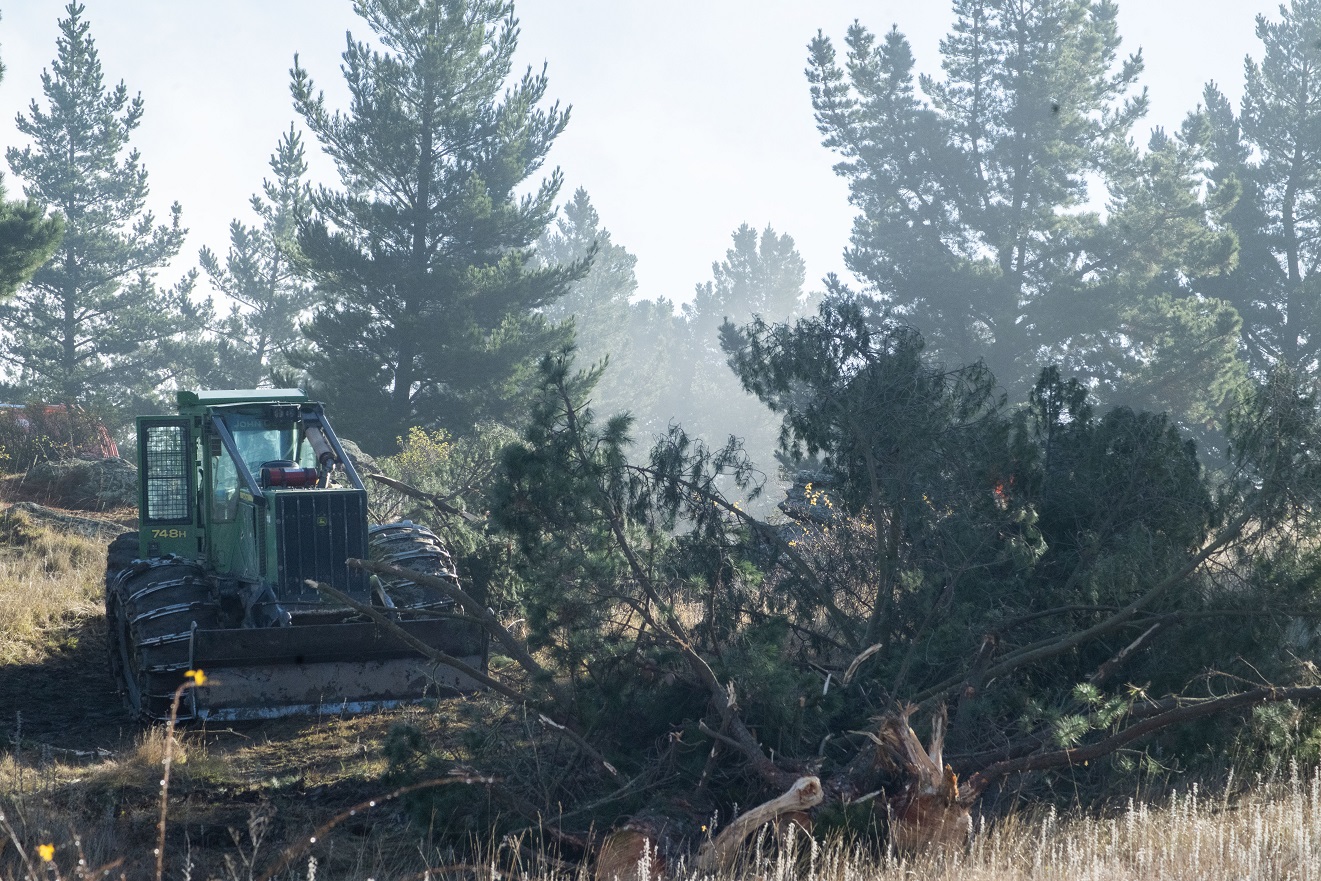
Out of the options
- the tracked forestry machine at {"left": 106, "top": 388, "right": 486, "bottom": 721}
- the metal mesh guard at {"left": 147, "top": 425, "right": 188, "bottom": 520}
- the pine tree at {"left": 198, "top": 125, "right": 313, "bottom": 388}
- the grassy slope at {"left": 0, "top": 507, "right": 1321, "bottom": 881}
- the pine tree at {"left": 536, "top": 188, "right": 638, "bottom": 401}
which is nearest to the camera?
the grassy slope at {"left": 0, "top": 507, "right": 1321, "bottom": 881}

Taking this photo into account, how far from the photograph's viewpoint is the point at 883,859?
5.32 m

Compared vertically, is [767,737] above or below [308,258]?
below

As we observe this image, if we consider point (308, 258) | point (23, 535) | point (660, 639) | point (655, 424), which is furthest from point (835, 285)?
point (655, 424)

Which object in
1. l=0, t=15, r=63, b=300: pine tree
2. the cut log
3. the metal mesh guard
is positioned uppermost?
l=0, t=15, r=63, b=300: pine tree

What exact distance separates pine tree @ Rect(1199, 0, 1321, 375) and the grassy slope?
2660 centimetres

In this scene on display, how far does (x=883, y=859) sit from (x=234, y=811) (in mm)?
3527

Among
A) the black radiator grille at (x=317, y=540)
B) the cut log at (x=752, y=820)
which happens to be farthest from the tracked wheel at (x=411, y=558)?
the cut log at (x=752, y=820)

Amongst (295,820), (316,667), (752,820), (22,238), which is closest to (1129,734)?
(752,820)

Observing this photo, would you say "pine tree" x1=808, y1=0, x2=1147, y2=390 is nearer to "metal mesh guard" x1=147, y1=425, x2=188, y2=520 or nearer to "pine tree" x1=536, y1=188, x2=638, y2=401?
"metal mesh guard" x1=147, y1=425, x2=188, y2=520

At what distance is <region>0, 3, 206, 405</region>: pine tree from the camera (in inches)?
1396

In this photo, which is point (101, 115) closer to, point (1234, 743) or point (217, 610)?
point (217, 610)

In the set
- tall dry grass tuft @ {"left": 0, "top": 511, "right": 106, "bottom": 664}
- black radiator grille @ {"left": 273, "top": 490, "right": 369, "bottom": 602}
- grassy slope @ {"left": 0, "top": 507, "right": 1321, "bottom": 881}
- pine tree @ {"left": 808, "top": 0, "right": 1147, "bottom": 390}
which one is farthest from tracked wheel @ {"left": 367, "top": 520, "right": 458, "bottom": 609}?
pine tree @ {"left": 808, "top": 0, "right": 1147, "bottom": 390}

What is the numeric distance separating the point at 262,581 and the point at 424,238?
756 inches

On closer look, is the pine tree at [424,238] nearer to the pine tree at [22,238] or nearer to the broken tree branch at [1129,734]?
the pine tree at [22,238]
